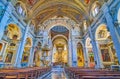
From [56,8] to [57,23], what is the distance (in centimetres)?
335

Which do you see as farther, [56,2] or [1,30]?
[56,2]

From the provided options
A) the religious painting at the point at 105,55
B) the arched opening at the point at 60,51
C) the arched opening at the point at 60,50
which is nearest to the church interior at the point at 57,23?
the religious painting at the point at 105,55

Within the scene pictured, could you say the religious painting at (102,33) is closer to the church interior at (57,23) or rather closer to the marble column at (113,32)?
the church interior at (57,23)

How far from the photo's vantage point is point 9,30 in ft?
46.6

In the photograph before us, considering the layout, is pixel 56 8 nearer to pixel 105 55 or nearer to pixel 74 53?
pixel 74 53

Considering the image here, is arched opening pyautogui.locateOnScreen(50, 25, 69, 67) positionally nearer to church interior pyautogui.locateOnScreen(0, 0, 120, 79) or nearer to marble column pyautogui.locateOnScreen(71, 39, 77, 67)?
church interior pyautogui.locateOnScreen(0, 0, 120, 79)

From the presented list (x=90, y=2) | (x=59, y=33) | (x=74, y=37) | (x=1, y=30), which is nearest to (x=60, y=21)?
(x=74, y=37)

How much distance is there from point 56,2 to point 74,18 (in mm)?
4763

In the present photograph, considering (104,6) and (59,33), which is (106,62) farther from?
(59,33)

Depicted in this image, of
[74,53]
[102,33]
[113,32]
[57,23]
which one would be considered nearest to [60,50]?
[57,23]

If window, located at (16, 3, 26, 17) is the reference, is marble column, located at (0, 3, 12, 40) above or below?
below

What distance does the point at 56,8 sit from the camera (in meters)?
17.1

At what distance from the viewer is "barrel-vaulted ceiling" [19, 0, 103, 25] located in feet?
45.9

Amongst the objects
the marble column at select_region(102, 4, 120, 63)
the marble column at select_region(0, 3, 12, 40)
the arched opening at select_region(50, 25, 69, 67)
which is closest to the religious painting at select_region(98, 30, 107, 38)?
the marble column at select_region(102, 4, 120, 63)
